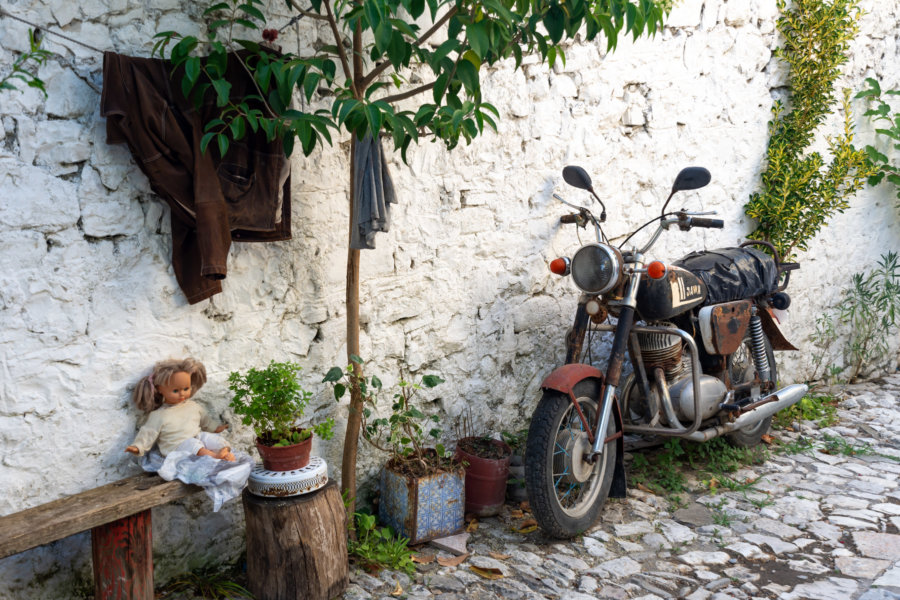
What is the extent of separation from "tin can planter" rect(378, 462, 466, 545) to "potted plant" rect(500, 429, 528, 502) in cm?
45

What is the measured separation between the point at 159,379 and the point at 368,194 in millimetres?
1079

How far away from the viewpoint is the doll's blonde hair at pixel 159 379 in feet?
9.59

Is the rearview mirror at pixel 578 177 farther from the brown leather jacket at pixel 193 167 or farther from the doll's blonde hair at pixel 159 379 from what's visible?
the doll's blonde hair at pixel 159 379

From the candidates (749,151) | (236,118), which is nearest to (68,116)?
(236,118)

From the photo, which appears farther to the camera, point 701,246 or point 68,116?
point 701,246

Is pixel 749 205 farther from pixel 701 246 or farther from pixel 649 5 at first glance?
pixel 649 5

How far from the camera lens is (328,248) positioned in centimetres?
354

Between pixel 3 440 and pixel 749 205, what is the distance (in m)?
4.86

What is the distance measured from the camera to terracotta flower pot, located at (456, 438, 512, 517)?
3912mm

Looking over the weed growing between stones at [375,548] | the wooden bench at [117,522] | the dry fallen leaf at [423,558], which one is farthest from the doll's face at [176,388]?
the dry fallen leaf at [423,558]

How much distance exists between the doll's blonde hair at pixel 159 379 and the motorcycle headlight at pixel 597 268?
1.77m

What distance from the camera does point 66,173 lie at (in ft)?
9.02

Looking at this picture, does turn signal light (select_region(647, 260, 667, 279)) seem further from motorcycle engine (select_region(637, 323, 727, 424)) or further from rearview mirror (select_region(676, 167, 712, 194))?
motorcycle engine (select_region(637, 323, 727, 424))

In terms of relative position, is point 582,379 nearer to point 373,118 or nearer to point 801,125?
point 373,118
